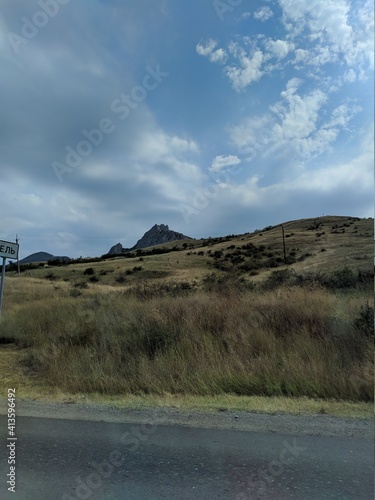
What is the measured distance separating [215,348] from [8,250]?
6.63 metres

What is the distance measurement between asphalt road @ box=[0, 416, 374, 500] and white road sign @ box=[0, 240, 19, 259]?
673 centimetres

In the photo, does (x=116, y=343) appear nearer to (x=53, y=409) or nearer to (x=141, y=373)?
(x=141, y=373)

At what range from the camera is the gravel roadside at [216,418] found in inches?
197

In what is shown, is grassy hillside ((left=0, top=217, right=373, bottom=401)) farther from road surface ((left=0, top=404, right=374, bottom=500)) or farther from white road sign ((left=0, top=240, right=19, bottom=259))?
white road sign ((left=0, top=240, right=19, bottom=259))

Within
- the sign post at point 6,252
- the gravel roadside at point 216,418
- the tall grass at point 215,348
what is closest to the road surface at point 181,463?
the gravel roadside at point 216,418

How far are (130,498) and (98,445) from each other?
130cm

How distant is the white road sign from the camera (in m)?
10.9

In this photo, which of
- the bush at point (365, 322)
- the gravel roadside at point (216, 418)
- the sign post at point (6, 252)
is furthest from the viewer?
the sign post at point (6, 252)

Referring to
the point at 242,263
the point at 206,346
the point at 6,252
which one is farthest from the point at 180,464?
the point at 242,263

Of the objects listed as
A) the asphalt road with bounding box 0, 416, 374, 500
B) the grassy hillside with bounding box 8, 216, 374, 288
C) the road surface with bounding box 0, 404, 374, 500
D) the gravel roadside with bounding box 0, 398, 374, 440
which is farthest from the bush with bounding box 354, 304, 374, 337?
the grassy hillside with bounding box 8, 216, 374, 288

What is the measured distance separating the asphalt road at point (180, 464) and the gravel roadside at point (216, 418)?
0.62 feet

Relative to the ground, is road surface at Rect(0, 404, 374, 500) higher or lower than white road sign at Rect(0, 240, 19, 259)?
lower

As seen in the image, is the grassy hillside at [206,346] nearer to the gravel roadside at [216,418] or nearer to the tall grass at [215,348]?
the tall grass at [215,348]

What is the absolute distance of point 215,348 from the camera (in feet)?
27.9
